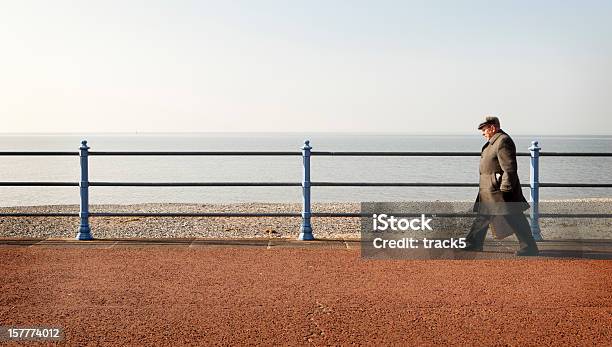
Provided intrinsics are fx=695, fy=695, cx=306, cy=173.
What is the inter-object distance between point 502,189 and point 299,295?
3.24 meters

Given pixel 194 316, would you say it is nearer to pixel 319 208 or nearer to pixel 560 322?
pixel 560 322

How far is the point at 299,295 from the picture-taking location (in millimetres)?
6055

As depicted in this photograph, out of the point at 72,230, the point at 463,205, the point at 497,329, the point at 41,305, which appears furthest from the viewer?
the point at 463,205

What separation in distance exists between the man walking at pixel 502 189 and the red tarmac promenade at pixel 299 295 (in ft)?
1.09

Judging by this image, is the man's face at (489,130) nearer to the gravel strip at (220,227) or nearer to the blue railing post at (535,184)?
the blue railing post at (535,184)

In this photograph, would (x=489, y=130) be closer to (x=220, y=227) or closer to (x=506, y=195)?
(x=506, y=195)

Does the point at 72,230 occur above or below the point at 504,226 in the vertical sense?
below

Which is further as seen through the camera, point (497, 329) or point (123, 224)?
point (123, 224)

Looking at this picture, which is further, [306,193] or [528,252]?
[306,193]

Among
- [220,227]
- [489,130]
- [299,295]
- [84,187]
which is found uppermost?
[489,130]

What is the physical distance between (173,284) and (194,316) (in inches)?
48.8

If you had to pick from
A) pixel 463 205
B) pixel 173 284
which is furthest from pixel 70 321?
pixel 463 205

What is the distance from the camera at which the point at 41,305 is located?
5684 millimetres

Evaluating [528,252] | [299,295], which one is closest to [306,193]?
[528,252]
